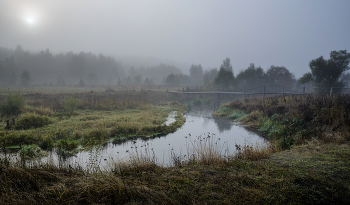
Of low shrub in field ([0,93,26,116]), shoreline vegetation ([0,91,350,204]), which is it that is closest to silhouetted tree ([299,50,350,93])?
shoreline vegetation ([0,91,350,204])

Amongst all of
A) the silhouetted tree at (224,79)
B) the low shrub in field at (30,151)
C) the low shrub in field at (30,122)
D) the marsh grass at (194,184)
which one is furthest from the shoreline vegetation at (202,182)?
the silhouetted tree at (224,79)

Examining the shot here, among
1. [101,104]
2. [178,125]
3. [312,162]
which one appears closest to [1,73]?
[101,104]

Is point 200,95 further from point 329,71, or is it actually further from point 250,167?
point 250,167

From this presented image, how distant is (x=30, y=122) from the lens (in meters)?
12.4

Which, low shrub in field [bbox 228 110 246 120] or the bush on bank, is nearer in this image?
the bush on bank

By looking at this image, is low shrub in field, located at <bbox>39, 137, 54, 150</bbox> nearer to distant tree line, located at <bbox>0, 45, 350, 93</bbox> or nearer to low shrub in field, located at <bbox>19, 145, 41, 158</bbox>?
low shrub in field, located at <bbox>19, 145, 41, 158</bbox>

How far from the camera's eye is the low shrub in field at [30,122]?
39.3ft

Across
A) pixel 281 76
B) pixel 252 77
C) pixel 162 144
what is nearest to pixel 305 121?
pixel 162 144

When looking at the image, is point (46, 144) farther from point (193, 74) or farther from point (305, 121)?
point (193, 74)

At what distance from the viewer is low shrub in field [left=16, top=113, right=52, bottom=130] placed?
11977mm

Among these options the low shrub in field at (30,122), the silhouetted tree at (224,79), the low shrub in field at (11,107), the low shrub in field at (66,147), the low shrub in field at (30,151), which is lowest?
the low shrub in field at (66,147)

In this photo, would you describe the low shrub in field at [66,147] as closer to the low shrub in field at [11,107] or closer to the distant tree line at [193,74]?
the low shrub in field at [11,107]

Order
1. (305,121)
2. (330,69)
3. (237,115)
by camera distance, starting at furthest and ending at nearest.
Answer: (330,69) → (237,115) → (305,121)

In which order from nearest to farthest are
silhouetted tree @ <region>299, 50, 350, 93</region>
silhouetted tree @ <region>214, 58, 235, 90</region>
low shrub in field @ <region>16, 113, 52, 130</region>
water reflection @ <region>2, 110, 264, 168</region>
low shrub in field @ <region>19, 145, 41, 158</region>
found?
1. low shrub in field @ <region>19, 145, 41, 158</region>
2. water reflection @ <region>2, 110, 264, 168</region>
3. low shrub in field @ <region>16, 113, 52, 130</region>
4. silhouetted tree @ <region>299, 50, 350, 93</region>
5. silhouetted tree @ <region>214, 58, 235, 90</region>
